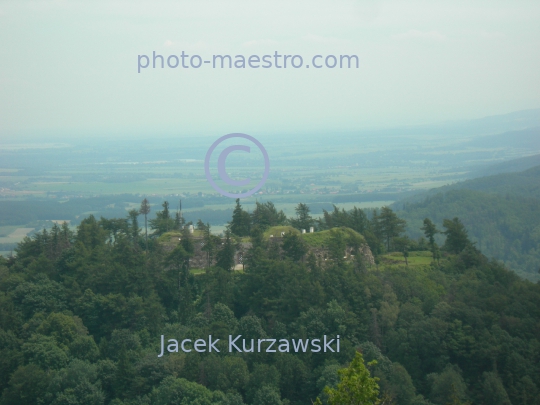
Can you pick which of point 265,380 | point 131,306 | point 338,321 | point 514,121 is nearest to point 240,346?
point 265,380

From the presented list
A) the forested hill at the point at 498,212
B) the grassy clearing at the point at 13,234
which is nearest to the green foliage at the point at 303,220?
the forested hill at the point at 498,212

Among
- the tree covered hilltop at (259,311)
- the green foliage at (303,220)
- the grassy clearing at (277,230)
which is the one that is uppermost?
the green foliage at (303,220)

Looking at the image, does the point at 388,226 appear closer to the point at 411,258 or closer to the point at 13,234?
the point at 411,258

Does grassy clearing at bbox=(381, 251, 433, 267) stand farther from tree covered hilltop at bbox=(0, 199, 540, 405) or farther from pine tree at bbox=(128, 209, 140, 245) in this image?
pine tree at bbox=(128, 209, 140, 245)

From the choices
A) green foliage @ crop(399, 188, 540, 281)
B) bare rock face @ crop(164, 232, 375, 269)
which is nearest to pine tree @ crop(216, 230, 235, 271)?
bare rock face @ crop(164, 232, 375, 269)

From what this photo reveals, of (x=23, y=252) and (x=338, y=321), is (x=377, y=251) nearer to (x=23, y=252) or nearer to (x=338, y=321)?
(x=338, y=321)

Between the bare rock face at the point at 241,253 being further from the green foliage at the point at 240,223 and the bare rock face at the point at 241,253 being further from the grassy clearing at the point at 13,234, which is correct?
the grassy clearing at the point at 13,234
